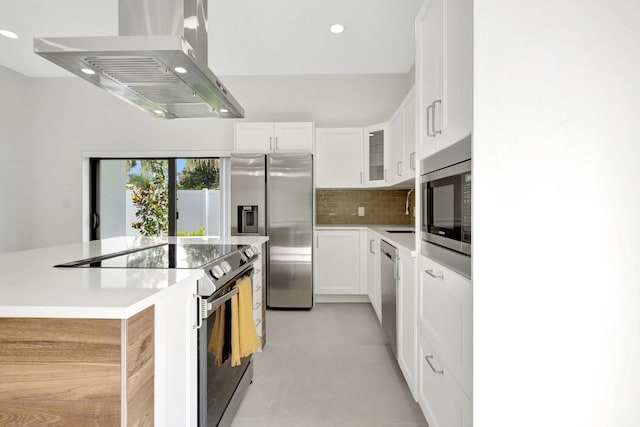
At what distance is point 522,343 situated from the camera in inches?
43.4

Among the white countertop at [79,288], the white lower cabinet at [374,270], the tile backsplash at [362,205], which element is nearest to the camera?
the white countertop at [79,288]

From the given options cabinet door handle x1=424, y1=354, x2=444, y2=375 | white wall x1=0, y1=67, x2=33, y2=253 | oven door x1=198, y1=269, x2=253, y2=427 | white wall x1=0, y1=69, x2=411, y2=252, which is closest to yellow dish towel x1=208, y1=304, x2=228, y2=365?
oven door x1=198, y1=269, x2=253, y2=427

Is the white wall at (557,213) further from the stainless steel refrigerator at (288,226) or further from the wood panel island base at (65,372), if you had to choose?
the stainless steel refrigerator at (288,226)

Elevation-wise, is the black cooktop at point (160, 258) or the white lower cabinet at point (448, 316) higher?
the black cooktop at point (160, 258)

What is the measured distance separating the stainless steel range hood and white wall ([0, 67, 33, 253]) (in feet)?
11.3

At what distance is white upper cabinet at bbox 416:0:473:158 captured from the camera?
119cm

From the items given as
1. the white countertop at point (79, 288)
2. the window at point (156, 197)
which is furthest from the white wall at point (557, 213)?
the window at point (156, 197)

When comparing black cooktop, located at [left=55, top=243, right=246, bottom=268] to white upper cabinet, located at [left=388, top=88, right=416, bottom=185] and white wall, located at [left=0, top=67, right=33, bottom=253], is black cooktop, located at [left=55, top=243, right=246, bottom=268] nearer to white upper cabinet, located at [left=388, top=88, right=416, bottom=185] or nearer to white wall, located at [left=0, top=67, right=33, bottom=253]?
white upper cabinet, located at [left=388, top=88, right=416, bottom=185]

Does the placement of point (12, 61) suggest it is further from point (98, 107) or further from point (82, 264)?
point (82, 264)

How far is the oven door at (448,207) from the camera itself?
4.18 feet

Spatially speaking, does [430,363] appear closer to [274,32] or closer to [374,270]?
[374,270]

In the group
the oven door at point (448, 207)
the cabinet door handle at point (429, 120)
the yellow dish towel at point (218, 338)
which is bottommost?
the yellow dish towel at point (218, 338)

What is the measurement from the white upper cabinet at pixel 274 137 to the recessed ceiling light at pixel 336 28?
1.04m

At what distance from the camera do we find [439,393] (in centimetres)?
151
